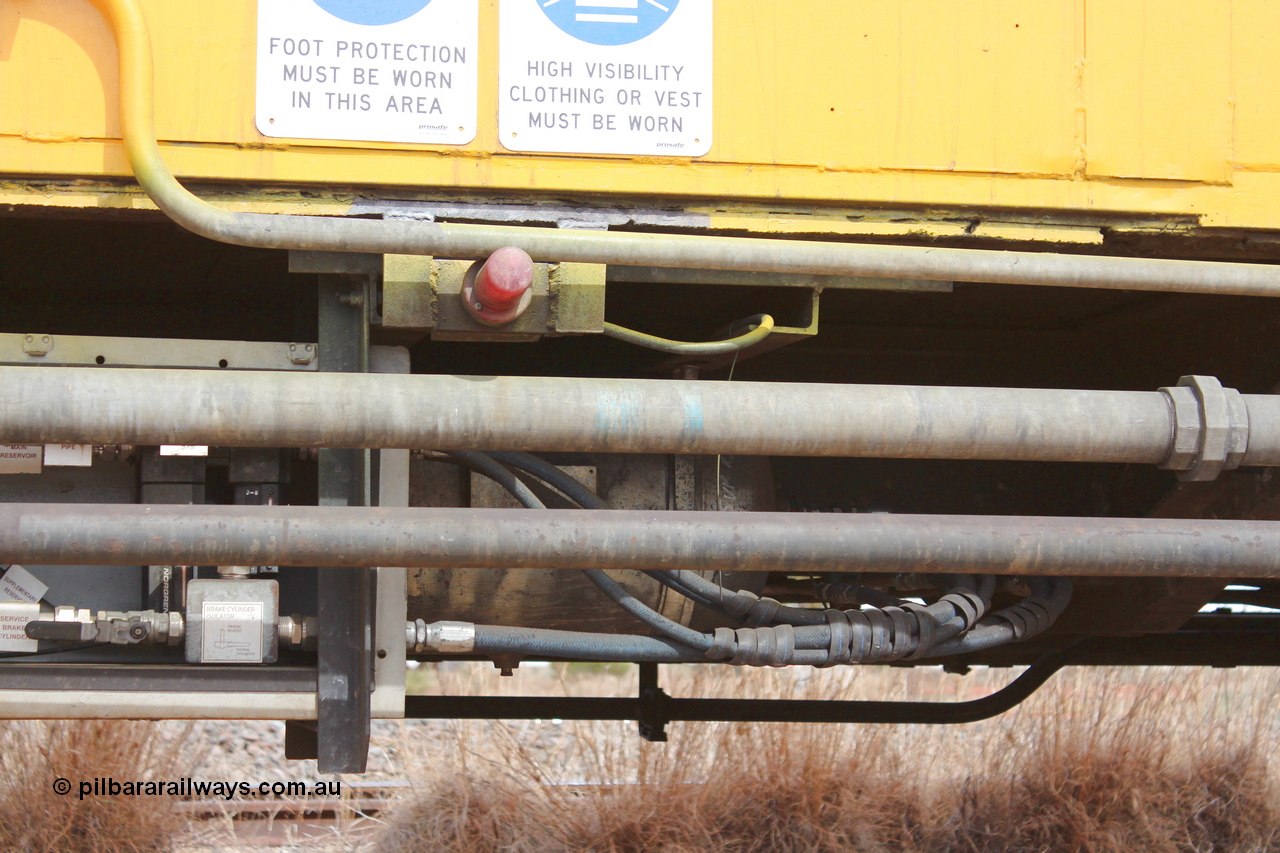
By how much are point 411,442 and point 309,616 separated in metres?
0.57

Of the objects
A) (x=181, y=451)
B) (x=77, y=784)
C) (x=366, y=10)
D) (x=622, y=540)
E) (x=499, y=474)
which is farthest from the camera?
(x=77, y=784)

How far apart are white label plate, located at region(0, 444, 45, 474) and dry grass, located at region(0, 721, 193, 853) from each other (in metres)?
2.29

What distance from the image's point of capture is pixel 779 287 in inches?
76.2

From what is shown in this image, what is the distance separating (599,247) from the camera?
1.56 meters

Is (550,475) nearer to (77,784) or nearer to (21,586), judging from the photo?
(21,586)

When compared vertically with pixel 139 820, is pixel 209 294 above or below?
above

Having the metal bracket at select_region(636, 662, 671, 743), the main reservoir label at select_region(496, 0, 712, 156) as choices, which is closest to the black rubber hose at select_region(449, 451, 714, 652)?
the main reservoir label at select_region(496, 0, 712, 156)

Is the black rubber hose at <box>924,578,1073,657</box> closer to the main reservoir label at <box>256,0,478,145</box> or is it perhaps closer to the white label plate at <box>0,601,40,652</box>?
the main reservoir label at <box>256,0,478,145</box>

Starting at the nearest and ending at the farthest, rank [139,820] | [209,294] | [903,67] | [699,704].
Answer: [903,67]
[209,294]
[699,704]
[139,820]

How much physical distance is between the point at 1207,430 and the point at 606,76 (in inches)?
45.4

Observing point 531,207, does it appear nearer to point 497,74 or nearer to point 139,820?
point 497,74

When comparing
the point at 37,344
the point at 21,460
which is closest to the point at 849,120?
the point at 37,344

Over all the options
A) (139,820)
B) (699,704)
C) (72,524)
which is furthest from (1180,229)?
(139,820)

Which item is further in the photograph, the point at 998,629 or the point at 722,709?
the point at 722,709
